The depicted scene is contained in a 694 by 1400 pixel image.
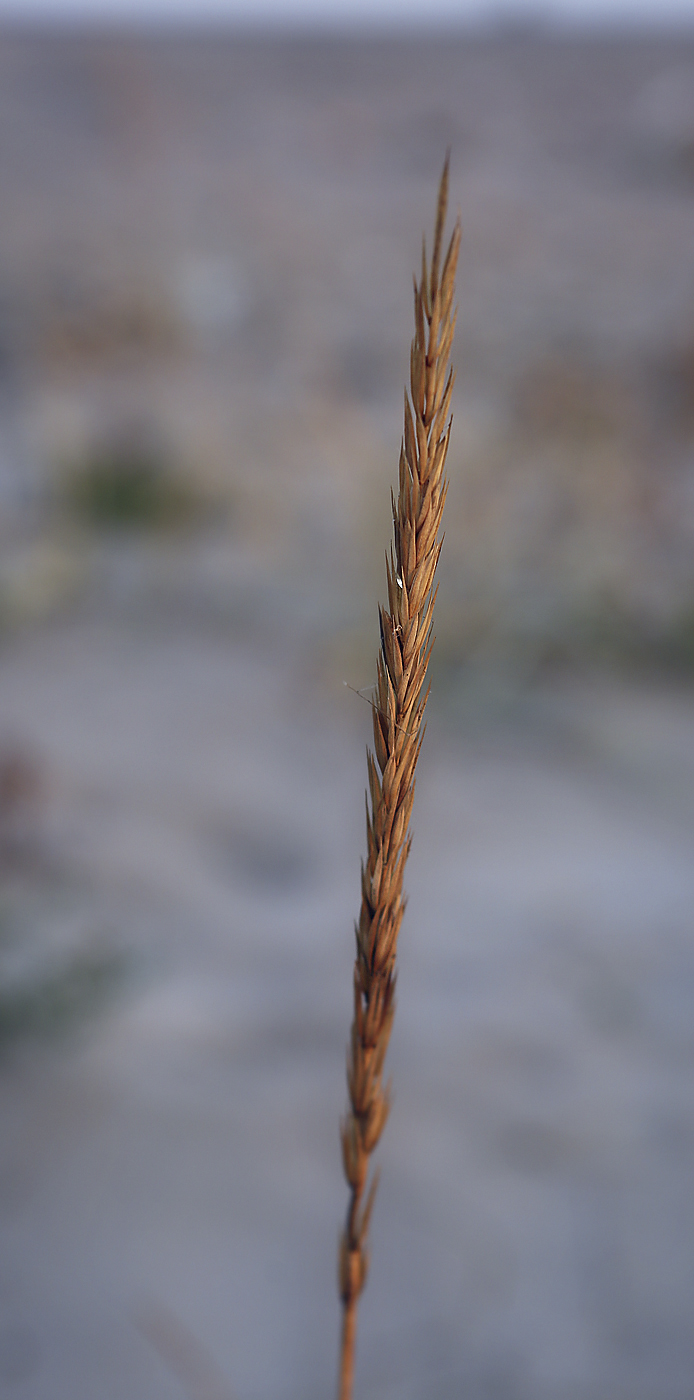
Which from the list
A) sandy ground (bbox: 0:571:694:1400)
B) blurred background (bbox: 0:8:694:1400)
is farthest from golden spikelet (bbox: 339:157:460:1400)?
sandy ground (bbox: 0:571:694:1400)

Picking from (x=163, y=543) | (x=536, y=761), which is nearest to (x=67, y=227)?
(x=163, y=543)

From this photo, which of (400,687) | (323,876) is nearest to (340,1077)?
(323,876)

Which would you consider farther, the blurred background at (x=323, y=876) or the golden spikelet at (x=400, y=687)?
the blurred background at (x=323, y=876)

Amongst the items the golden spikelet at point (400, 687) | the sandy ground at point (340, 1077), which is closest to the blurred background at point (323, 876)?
the sandy ground at point (340, 1077)

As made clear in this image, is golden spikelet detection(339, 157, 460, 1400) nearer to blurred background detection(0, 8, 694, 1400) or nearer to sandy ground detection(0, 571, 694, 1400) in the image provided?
blurred background detection(0, 8, 694, 1400)

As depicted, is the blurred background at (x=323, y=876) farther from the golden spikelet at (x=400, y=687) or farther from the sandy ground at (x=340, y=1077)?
the golden spikelet at (x=400, y=687)

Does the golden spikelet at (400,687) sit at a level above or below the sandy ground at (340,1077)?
above
